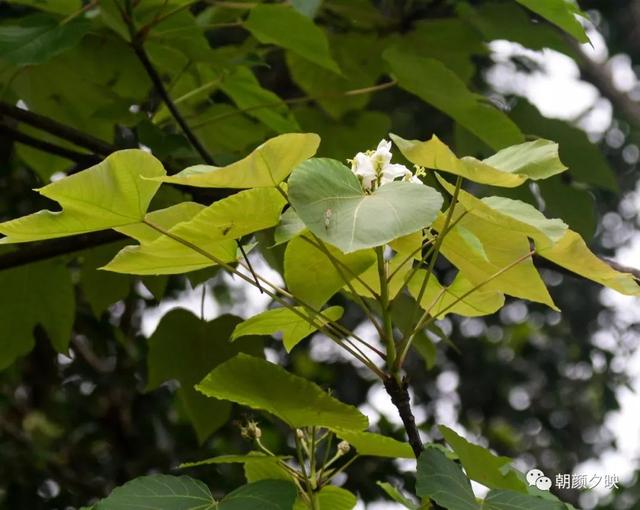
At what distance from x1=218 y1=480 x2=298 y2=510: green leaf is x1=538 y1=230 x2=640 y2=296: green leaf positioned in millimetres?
186

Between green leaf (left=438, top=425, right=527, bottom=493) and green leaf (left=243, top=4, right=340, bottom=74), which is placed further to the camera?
green leaf (left=243, top=4, right=340, bottom=74)

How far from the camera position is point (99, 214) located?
0.52 metres

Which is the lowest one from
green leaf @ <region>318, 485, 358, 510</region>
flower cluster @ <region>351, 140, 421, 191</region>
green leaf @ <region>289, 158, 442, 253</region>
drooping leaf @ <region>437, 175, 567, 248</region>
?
green leaf @ <region>318, 485, 358, 510</region>

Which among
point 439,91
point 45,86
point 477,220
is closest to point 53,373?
point 45,86

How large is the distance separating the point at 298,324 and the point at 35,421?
5.73ft

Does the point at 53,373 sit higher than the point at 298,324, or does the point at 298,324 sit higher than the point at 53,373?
the point at 298,324

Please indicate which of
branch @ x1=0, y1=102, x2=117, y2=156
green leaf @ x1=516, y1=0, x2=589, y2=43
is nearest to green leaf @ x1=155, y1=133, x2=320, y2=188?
green leaf @ x1=516, y1=0, x2=589, y2=43

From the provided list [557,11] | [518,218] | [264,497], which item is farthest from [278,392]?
[557,11]

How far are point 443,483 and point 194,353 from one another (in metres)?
0.57

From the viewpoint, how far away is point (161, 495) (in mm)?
539

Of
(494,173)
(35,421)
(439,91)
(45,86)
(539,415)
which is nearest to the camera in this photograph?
(494,173)

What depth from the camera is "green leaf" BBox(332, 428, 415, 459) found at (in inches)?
25.0

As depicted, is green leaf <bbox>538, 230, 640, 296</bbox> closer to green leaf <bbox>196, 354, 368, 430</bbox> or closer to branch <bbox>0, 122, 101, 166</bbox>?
green leaf <bbox>196, 354, 368, 430</bbox>

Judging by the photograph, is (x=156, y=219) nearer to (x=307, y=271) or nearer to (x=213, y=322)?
(x=307, y=271)
